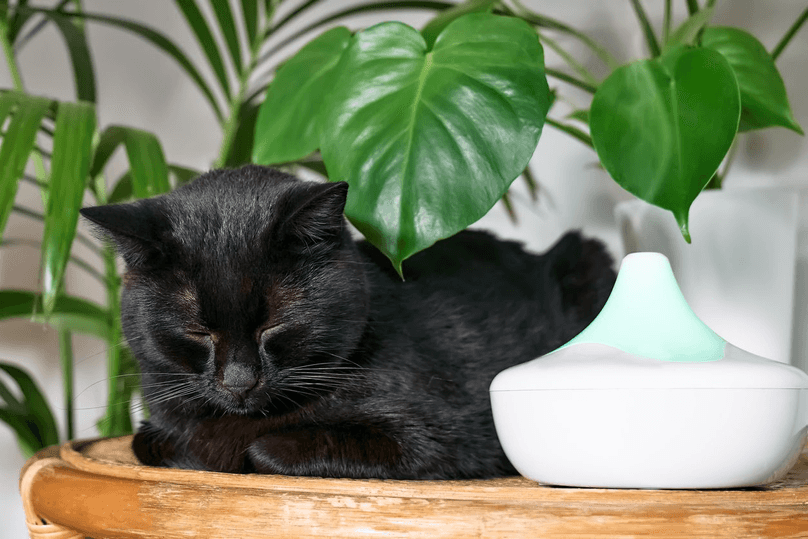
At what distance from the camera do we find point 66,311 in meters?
1.16

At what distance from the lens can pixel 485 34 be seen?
2.06ft

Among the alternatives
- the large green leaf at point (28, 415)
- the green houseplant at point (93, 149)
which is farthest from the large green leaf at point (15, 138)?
the large green leaf at point (28, 415)

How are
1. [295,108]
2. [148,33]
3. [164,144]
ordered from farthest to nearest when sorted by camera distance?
[164,144], [148,33], [295,108]

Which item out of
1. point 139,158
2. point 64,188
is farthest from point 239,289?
point 139,158

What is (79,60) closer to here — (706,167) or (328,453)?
(328,453)

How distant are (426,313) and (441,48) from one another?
278 millimetres

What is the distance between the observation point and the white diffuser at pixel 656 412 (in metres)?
0.45

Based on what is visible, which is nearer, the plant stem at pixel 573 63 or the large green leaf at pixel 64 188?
the large green leaf at pixel 64 188

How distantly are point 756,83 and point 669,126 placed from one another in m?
0.27

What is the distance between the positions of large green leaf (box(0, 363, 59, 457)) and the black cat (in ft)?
2.03

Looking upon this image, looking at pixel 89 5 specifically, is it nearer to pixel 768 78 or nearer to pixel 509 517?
pixel 768 78

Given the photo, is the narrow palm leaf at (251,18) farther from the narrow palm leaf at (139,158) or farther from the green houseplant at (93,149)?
the narrow palm leaf at (139,158)

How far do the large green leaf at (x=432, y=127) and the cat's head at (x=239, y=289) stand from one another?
42mm

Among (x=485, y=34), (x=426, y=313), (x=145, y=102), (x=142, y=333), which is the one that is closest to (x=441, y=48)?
(x=485, y=34)
